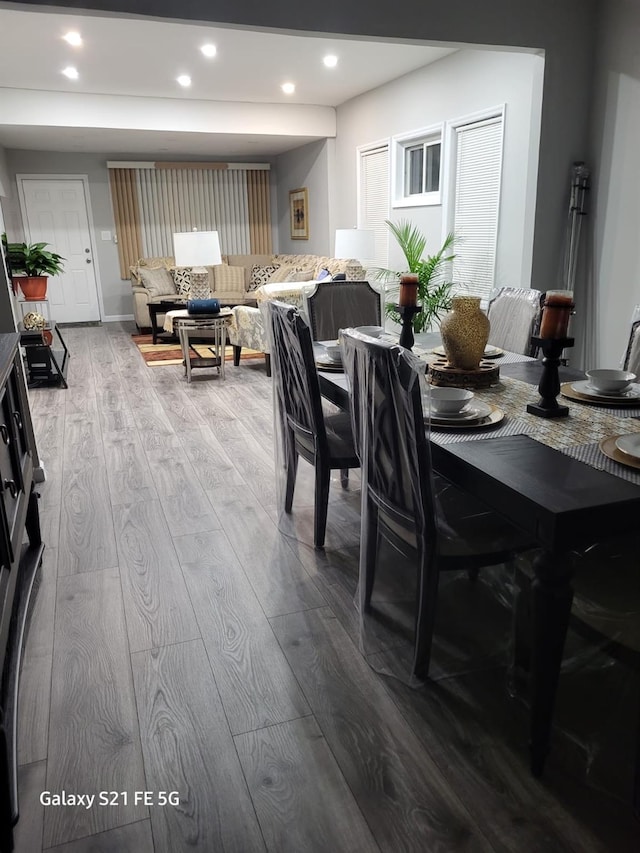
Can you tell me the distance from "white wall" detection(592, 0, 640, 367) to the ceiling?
4.10 ft

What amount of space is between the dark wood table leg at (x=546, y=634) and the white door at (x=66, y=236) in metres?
9.26

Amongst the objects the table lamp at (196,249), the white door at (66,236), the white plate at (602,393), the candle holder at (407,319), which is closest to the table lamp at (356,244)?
the table lamp at (196,249)

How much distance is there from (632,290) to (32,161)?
8288mm

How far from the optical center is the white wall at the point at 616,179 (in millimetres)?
3658

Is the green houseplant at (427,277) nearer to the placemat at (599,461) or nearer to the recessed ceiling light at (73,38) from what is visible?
the recessed ceiling light at (73,38)

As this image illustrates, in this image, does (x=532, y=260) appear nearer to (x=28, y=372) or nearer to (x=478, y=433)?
(x=478, y=433)

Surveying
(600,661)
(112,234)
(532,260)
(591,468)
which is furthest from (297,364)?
(112,234)

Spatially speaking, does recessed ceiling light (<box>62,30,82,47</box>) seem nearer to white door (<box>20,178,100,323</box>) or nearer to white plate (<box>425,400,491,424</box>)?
white plate (<box>425,400,491,424</box>)

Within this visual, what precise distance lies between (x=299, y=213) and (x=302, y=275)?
168 centimetres

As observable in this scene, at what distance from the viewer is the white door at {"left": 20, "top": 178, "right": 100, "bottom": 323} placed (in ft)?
29.3

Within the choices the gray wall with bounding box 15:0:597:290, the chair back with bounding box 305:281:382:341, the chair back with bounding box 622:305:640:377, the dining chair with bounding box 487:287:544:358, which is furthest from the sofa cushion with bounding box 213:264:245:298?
the chair back with bounding box 622:305:640:377

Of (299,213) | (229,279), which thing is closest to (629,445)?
(229,279)

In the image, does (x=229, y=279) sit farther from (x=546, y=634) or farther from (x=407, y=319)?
(x=546, y=634)

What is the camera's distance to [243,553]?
2537 mm
